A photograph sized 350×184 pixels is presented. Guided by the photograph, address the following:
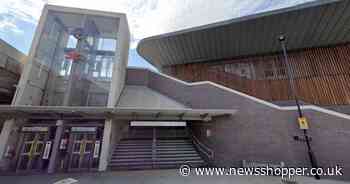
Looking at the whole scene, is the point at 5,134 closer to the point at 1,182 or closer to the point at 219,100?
the point at 1,182

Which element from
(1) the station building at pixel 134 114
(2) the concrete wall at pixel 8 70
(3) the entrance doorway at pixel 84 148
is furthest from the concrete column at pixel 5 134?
(3) the entrance doorway at pixel 84 148

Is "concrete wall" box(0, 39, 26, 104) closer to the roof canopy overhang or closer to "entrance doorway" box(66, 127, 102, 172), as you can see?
the roof canopy overhang

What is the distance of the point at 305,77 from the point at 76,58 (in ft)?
52.9

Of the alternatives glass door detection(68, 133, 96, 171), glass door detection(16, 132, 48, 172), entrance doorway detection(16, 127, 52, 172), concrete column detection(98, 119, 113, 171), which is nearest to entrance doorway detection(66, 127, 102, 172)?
glass door detection(68, 133, 96, 171)

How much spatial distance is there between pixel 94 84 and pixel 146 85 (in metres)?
4.02

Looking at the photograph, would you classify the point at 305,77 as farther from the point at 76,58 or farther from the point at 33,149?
the point at 33,149

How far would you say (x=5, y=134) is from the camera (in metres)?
6.68

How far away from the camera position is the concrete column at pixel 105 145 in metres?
6.86

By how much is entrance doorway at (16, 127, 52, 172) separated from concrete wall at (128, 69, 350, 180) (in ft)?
26.6

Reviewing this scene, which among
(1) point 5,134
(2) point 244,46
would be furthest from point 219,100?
(1) point 5,134

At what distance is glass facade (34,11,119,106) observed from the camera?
8336mm

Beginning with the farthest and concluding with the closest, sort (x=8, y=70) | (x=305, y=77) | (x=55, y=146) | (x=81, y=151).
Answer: (x=305, y=77)
(x=8, y=70)
(x=81, y=151)
(x=55, y=146)

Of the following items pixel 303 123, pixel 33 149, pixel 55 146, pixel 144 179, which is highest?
pixel 303 123

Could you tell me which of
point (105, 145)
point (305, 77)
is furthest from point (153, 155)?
point (305, 77)
